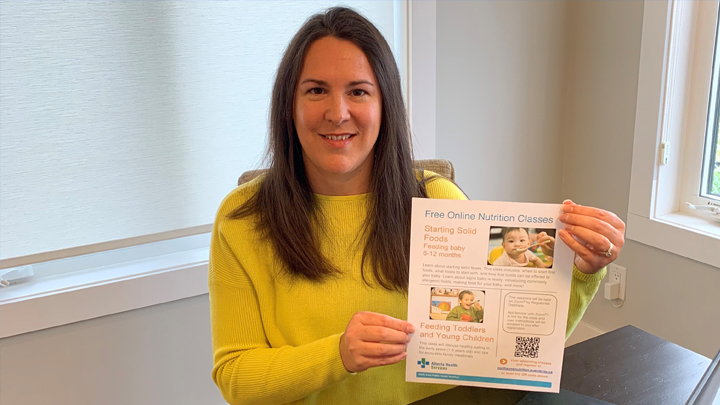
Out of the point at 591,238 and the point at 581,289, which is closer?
the point at 591,238

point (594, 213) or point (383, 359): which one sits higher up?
A: point (594, 213)

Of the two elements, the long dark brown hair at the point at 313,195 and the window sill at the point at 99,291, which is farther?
the window sill at the point at 99,291

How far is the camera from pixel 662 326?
6.71 feet

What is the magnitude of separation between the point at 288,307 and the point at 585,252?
0.60 meters

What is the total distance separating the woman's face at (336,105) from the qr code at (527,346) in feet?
1.60

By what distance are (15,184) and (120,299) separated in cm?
46

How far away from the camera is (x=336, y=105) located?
1067 mm

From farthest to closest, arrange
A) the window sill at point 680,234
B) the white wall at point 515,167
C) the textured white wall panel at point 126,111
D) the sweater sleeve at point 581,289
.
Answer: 1. the window sill at point 680,234
2. the white wall at point 515,167
3. the textured white wall panel at point 126,111
4. the sweater sleeve at point 581,289

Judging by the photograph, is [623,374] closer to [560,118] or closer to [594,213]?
[594,213]

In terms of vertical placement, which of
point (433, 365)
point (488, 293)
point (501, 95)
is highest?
point (501, 95)

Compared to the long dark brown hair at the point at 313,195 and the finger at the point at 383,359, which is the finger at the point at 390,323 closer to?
the finger at the point at 383,359

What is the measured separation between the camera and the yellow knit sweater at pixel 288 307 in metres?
1.06

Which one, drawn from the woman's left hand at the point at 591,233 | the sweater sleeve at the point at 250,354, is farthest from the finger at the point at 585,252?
the sweater sleeve at the point at 250,354

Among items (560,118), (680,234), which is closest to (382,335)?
(680,234)
